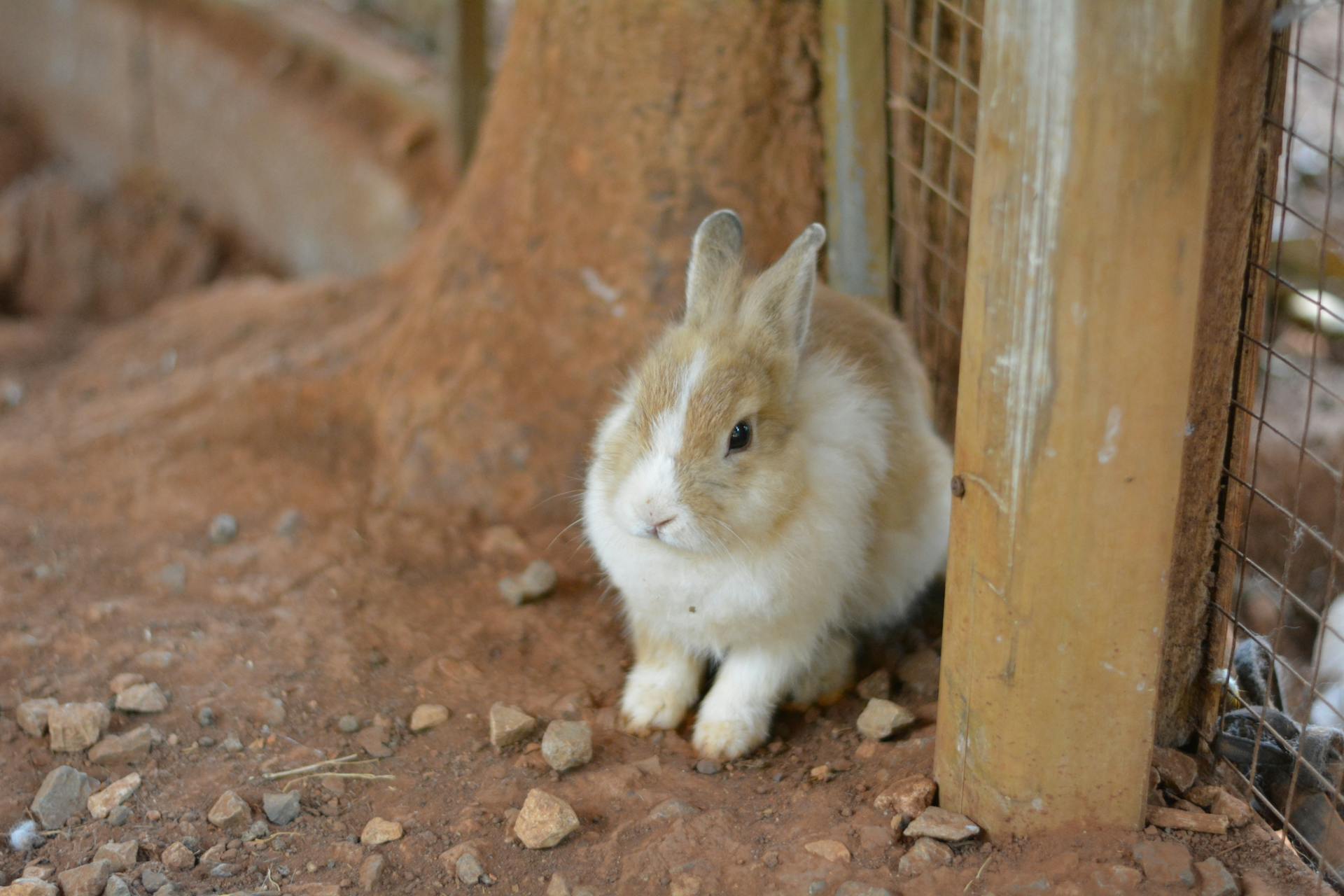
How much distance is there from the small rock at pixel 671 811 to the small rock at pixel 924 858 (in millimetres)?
510

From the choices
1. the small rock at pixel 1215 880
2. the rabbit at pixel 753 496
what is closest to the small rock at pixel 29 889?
the rabbit at pixel 753 496

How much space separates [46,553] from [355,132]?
3.30 metres

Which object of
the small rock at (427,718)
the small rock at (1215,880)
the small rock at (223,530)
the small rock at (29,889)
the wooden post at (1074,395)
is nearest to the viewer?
the wooden post at (1074,395)

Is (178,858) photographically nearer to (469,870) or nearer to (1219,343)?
(469,870)

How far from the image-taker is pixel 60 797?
9.78 feet

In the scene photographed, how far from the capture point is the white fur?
313 cm

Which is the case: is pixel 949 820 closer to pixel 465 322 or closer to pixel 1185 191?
pixel 1185 191

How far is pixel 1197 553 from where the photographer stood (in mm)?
2963

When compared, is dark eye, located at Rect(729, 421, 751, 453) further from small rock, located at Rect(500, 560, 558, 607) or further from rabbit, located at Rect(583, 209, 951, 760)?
small rock, located at Rect(500, 560, 558, 607)

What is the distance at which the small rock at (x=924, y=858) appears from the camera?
268cm

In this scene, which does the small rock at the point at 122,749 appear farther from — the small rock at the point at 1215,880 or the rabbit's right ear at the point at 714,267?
the small rock at the point at 1215,880

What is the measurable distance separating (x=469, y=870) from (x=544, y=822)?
0.20 meters

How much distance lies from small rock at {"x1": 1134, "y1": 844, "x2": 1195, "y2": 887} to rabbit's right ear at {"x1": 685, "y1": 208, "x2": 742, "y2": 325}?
1.60 meters

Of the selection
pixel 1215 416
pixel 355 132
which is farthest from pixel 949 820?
pixel 355 132
